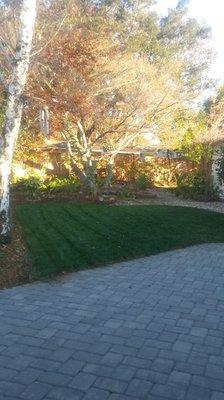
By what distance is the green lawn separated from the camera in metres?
8.07

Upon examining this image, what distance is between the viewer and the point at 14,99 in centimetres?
800

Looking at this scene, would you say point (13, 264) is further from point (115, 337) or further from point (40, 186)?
point (40, 186)

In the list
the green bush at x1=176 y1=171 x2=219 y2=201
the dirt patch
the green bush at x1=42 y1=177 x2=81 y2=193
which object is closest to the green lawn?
the dirt patch

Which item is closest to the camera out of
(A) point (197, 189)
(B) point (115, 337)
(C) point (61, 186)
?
(B) point (115, 337)

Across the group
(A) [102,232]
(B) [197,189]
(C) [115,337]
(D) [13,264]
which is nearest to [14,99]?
(D) [13,264]

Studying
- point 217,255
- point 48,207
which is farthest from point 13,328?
point 48,207

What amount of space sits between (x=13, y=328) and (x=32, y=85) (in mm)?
9407

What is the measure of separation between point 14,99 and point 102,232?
3963 mm

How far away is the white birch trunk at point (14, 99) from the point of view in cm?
790

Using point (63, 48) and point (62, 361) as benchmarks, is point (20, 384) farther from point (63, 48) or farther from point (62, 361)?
point (63, 48)

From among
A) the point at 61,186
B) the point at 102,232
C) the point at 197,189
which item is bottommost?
the point at 102,232

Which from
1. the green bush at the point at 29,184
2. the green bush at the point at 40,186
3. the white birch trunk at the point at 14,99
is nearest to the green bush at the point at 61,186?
the green bush at the point at 40,186

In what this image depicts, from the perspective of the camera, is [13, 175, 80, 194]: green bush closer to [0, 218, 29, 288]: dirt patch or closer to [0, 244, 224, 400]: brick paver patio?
[0, 218, 29, 288]: dirt patch

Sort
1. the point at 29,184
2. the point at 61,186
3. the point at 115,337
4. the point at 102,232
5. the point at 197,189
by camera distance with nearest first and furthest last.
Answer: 1. the point at 115,337
2. the point at 102,232
3. the point at 29,184
4. the point at 61,186
5. the point at 197,189
